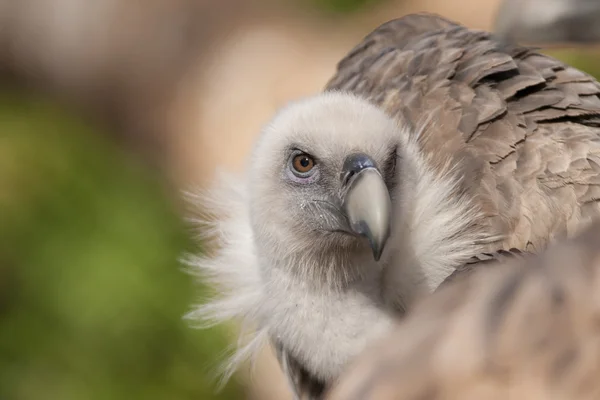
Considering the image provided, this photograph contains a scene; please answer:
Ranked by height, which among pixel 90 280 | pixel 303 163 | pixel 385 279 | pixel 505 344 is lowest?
pixel 90 280

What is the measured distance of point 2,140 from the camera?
2.85 metres

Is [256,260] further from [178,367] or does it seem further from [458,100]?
[178,367]

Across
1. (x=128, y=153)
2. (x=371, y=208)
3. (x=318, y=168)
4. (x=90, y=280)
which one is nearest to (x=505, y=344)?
(x=371, y=208)

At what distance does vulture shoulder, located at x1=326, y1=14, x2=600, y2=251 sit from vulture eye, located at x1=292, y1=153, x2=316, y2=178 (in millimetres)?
132

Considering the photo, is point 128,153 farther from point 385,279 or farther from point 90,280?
point 385,279

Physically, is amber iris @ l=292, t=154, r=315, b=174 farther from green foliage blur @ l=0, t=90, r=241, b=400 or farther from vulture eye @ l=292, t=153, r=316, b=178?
green foliage blur @ l=0, t=90, r=241, b=400

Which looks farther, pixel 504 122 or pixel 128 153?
pixel 128 153

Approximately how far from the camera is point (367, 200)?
97 cm

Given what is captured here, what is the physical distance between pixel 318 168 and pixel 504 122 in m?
0.22

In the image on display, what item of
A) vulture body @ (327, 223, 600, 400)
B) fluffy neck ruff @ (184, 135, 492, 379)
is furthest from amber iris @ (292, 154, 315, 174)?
vulture body @ (327, 223, 600, 400)

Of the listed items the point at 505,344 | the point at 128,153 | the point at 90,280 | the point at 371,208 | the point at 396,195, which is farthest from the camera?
the point at 128,153

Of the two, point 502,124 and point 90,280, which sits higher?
point 502,124

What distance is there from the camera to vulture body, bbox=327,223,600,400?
58 cm

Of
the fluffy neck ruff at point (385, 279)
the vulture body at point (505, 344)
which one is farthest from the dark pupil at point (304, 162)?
Result: the vulture body at point (505, 344)
